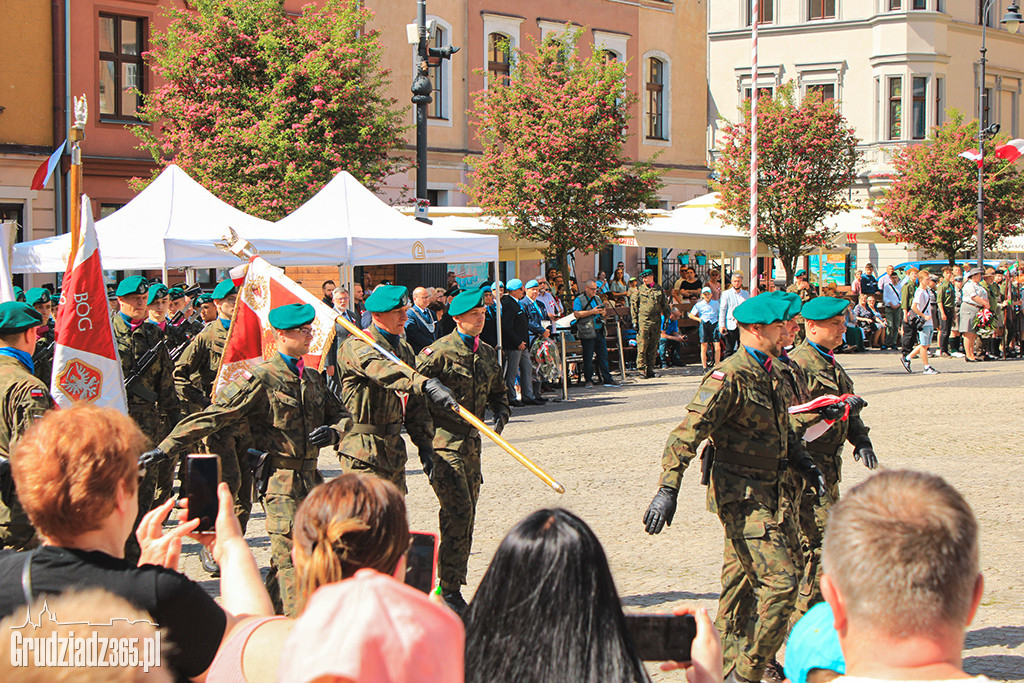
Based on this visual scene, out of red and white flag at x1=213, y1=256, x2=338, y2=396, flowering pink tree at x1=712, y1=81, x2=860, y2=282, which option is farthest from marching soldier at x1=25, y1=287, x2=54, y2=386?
flowering pink tree at x1=712, y1=81, x2=860, y2=282

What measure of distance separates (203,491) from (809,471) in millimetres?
3432

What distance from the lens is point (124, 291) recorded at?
29.9ft

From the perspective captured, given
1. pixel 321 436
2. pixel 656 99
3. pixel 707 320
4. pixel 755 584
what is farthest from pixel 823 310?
pixel 656 99

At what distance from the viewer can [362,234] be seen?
14.2 meters

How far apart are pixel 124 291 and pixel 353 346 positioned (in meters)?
2.95

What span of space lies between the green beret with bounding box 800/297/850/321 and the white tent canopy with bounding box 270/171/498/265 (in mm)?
8088

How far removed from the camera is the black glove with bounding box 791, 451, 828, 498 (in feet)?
19.3

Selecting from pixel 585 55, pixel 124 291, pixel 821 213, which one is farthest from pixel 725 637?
pixel 585 55

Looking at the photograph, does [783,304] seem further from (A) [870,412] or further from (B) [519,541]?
(A) [870,412]

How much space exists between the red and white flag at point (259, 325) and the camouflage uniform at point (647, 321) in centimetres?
1324

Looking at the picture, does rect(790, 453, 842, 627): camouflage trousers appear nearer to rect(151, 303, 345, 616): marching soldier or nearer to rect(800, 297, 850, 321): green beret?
rect(800, 297, 850, 321): green beret

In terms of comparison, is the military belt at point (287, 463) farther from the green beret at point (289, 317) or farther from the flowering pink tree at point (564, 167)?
the flowering pink tree at point (564, 167)

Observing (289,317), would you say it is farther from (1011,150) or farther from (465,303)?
(1011,150)

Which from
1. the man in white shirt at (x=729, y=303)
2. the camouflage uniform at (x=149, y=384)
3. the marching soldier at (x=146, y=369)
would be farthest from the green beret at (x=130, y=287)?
the man in white shirt at (x=729, y=303)
